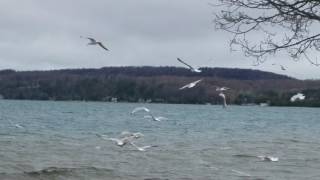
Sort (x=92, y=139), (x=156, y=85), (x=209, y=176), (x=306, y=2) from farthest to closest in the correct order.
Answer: (x=156, y=85)
(x=92, y=139)
(x=209, y=176)
(x=306, y=2)

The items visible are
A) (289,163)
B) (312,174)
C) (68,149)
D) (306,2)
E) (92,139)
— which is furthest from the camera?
(92,139)

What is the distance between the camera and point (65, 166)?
2369cm

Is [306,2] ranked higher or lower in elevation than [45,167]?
higher

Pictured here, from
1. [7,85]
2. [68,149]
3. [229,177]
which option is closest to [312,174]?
[229,177]

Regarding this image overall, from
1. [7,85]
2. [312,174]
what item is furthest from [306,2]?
[7,85]

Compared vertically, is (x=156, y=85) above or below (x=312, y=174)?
above

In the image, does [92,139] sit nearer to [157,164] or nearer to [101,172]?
[157,164]

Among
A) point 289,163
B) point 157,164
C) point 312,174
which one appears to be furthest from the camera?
point 289,163

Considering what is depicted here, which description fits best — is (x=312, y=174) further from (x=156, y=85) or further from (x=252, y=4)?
(x=156, y=85)

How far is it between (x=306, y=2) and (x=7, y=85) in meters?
121

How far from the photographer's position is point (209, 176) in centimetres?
2214

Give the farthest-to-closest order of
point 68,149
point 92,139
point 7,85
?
point 7,85
point 92,139
point 68,149

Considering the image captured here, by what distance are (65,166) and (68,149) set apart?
7.74 meters

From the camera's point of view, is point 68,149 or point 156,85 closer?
point 68,149
